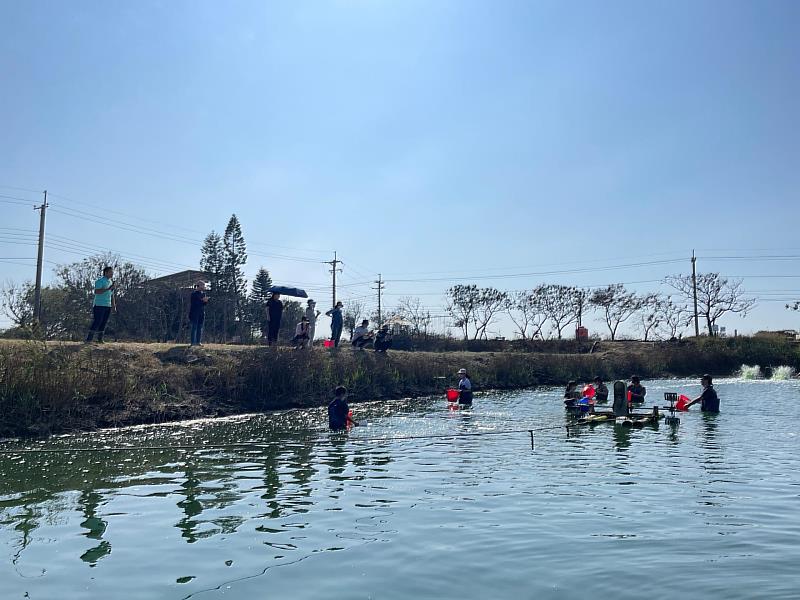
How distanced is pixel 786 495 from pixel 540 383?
32294 mm

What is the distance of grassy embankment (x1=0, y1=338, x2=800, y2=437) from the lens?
18250 millimetres

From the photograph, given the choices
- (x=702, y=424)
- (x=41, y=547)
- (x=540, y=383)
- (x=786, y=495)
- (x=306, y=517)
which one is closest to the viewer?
(x=41, y=547)

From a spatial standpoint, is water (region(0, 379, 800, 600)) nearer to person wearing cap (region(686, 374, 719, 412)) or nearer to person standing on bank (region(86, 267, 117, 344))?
person standing on bank (region(86, 267, 117, 344))

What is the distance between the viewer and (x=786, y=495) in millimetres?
10938

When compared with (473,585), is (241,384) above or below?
above

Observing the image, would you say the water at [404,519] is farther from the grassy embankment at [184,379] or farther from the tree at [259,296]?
the tree at [259,296]

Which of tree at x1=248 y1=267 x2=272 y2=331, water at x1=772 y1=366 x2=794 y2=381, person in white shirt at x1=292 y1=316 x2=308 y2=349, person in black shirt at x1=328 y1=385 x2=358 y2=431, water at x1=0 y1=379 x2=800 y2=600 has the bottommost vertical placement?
water at x1=0 y1=379 x2=800 y2=600

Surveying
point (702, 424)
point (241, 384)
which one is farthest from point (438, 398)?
point (702, 424)

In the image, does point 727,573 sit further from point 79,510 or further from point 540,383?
point 540,383

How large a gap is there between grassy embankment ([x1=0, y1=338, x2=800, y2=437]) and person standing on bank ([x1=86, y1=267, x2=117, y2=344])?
0.64 meters

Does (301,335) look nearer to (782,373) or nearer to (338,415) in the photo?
(338,415)

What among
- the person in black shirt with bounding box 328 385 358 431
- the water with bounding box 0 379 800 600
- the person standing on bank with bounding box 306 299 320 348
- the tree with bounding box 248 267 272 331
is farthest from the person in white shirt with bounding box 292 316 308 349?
the tree with bounding box 248 267 272 331

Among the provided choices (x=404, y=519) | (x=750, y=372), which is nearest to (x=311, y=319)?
(x=404, y=519)

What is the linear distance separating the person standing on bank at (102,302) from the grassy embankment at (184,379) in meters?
0.64
